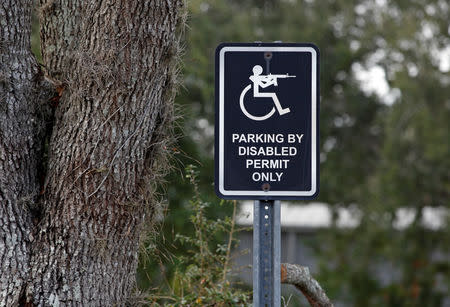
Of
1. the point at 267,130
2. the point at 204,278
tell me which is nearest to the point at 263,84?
the point at 267,130

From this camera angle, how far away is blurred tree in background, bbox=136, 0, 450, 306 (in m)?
12.1

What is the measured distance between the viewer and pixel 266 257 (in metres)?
2.64

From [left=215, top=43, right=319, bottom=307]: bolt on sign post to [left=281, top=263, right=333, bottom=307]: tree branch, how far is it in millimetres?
1384

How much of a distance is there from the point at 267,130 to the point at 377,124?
15.0m

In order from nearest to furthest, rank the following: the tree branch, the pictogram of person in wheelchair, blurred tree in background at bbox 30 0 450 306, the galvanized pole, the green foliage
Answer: the galvanized pole, the pictogram of person in wheelchair, the tree branch, the green foliage, blurred tree in background at bbox 30 0 450 306

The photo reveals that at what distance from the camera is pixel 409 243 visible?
39.6 ft

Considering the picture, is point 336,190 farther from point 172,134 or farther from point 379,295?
point 172,134

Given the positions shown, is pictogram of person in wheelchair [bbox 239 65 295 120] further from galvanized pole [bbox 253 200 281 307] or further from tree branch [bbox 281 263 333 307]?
tree branch [bbox 281 263 333 307]

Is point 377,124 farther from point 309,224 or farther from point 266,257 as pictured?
point 266,257

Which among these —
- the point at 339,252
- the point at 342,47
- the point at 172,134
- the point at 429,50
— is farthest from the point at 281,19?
the point at 172,134

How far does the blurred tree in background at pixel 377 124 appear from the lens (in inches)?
478

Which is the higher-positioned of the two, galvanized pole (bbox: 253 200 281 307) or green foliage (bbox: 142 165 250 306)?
galvanized pole (bbox: 253 200 281 307)

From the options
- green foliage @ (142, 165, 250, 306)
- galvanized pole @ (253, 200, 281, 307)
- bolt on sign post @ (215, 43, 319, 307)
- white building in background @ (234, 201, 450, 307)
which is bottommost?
white building in background @ (234, 201, 450, 307)

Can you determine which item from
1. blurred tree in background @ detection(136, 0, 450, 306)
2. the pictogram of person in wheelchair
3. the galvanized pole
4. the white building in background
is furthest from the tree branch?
the white building in background
